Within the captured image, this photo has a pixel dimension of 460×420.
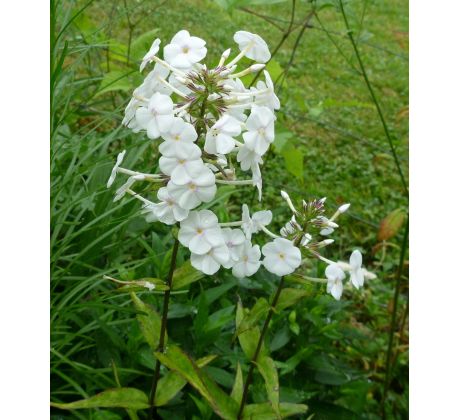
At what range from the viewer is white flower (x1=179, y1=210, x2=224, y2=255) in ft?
3.15

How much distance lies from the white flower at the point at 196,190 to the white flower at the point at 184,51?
19cm

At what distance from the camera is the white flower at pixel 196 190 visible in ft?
2.99

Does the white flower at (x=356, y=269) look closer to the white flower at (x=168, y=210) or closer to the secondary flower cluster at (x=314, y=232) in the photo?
the secondary flower cluster at (x=314, y=232)

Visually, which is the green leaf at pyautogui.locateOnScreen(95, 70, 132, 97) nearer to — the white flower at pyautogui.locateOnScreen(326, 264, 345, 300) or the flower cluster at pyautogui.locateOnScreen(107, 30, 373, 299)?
the flower cluster at pyautogui.locateOnScreen(107, 30, 373, 299)

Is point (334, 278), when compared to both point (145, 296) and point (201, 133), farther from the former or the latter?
point (145, 296)

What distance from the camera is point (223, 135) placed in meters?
0.91

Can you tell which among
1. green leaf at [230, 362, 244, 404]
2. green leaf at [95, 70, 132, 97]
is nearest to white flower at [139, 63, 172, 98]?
green leaf at [230, 362, 244, 404]

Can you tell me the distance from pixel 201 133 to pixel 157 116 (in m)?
0.09

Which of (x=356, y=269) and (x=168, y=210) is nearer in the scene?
(x=168, y=210)

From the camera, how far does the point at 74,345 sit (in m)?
1.60

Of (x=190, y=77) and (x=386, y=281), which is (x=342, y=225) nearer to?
(x=386, y=281)

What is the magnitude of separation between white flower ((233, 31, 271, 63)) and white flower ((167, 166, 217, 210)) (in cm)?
25

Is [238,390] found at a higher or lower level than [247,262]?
lower

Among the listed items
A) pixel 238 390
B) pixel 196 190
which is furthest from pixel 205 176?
pixel 238 390
